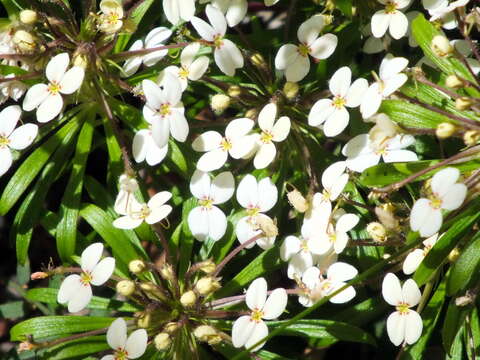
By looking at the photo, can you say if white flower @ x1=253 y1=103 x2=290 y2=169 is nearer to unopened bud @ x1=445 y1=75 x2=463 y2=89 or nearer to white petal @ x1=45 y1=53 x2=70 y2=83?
unopened bud @ x1=445 y1=75 x2=463 y2=89

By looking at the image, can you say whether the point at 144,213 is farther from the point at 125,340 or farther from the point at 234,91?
the point at 234,91

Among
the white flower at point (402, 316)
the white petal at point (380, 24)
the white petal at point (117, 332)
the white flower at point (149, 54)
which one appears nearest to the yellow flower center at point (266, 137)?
the white flower at point (149, 54)

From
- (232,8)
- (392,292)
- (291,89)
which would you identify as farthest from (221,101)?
(392,292)

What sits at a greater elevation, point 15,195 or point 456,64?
point 456,64

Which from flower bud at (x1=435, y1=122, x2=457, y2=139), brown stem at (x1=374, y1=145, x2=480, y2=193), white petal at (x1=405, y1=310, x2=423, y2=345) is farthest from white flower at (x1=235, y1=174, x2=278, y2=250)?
flower bud at (x1=435, y1=122, x2=457, y2=139)

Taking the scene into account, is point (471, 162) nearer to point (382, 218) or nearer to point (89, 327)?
point (382, 218)

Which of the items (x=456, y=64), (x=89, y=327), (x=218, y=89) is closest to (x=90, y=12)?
(x=218, y=89)
